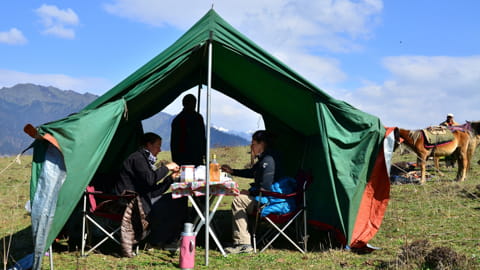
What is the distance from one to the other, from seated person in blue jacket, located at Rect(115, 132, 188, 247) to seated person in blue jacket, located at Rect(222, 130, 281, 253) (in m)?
0.65

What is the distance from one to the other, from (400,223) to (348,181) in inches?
72.6

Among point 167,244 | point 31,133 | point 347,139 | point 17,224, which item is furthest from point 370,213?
point 17,224

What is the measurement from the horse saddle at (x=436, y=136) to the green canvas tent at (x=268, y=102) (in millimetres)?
4229

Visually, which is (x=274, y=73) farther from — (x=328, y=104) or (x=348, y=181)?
(x=348, y=181)

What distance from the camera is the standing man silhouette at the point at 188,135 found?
20.2 feet

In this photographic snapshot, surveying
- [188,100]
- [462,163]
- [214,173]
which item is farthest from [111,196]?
[462,163]

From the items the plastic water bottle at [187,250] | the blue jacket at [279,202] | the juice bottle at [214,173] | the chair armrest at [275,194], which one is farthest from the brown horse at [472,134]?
the plastic water bottle at [187,250]

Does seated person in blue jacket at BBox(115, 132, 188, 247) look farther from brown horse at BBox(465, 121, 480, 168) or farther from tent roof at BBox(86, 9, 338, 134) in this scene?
brown horse at BBox(465, 121, 480, 168)

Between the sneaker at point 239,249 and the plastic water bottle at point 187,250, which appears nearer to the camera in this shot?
the plastic water bottle at point 187,250

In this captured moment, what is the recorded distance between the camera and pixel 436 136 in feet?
30.3

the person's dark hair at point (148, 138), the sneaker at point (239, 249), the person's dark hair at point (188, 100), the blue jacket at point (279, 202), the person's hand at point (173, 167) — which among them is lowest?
the sneaker at point (239, 249)

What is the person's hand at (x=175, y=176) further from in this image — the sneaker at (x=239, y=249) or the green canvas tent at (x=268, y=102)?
A: the sneaker at (x=239, y=249)

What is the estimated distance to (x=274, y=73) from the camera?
450 cm

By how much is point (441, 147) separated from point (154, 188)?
268 inches
